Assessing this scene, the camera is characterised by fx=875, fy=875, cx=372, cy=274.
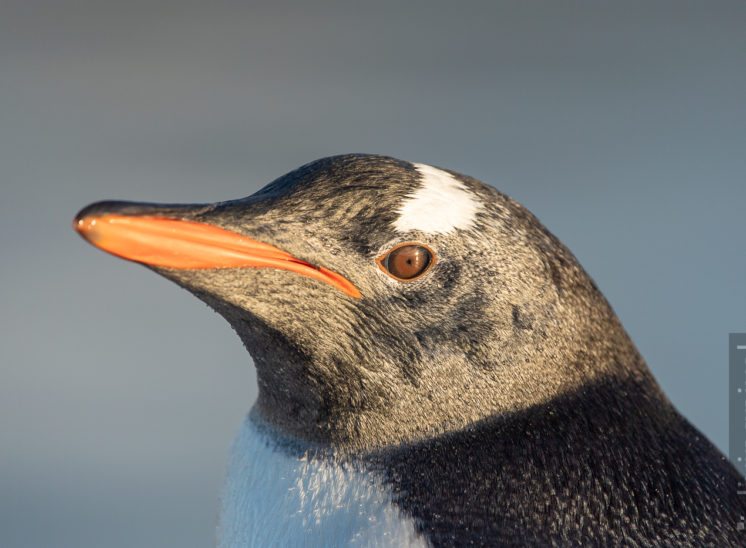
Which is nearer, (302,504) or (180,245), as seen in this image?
(180,245)

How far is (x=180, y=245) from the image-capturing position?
2.39ft

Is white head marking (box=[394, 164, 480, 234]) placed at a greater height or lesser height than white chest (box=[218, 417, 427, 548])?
greater

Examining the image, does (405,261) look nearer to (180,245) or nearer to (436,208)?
(436,208)

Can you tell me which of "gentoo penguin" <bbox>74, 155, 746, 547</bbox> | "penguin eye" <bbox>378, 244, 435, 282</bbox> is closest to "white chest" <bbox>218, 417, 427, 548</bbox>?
"gentoo penguin" <bbox>74, 155, 746, 547</bbox>

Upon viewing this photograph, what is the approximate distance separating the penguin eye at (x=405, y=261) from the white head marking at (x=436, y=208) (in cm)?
2

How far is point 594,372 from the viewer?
831 millimetres

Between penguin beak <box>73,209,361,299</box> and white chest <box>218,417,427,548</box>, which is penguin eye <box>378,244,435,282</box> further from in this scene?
white chest <box>218,417,427,548</box>

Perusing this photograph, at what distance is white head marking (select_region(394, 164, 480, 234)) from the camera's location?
788mm

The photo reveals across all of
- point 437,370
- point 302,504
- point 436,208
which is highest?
point 436,208

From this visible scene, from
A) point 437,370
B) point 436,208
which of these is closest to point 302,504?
point 437,370

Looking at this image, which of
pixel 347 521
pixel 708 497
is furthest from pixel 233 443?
pixel 708 497

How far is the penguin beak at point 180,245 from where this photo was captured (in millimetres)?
704

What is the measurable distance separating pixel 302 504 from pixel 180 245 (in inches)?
11.0

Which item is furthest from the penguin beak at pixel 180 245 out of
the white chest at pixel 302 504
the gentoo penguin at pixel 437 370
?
the white chest at pixel 302 504
